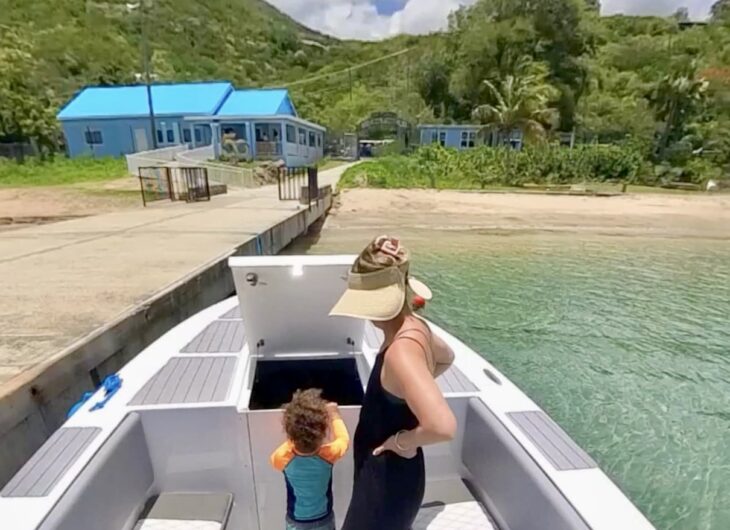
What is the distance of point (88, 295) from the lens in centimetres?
474

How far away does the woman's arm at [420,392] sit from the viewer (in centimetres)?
123

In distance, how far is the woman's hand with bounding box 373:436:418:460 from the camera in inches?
56.2

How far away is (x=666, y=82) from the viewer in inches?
1141

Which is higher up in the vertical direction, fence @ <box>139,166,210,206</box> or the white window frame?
the white window frame

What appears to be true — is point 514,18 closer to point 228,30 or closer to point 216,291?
point 216,291

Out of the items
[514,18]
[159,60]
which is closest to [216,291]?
[514,18]

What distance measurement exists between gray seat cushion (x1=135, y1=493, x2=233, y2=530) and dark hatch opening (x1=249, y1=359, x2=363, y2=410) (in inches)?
21.9

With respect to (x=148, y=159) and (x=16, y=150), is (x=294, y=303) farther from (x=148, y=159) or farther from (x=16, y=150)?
(x=16, y=150)

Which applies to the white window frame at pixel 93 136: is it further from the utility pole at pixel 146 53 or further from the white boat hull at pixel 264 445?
the white boat hull at pixel 264 445

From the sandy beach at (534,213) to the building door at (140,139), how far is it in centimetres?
1478

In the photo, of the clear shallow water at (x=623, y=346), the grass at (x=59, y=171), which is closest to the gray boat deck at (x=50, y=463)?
the clear shallow water at (x=623, y=346)

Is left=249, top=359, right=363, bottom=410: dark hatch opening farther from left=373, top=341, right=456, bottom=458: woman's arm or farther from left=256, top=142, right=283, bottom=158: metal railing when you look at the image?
left=256, top=142, right=283, bottom=158: metal railing

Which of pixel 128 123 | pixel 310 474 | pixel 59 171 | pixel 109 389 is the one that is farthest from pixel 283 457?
pixel 128 123

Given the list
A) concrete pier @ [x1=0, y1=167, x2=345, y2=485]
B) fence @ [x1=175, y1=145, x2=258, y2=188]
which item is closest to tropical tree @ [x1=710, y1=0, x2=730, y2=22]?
fence @ [x1=175, y1=145, x2=258, y2=188]
